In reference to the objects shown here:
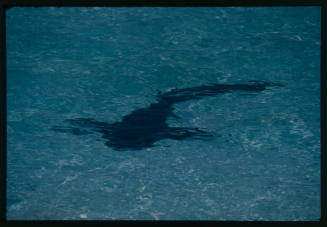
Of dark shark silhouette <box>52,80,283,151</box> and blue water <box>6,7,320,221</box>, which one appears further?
dark shark silhouette <box>52,80,283,151</box>

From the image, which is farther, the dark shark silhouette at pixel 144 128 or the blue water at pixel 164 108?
the dark shark silhouette at pixel 144 128

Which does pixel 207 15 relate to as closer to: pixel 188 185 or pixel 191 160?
pixel 191 160

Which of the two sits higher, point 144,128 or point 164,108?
point 164,108

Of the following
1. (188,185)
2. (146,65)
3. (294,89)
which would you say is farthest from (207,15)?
Answer: (188,185)

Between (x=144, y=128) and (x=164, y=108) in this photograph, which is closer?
(x=144, y=128)
